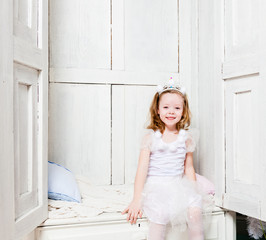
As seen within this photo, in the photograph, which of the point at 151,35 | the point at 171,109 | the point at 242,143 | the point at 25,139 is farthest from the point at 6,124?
the point at 151,35

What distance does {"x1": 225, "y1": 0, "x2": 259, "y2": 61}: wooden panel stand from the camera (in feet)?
5.26

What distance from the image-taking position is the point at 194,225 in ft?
5.35

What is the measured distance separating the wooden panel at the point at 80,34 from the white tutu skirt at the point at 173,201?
36.3 inches

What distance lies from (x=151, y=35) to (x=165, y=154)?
35.2 inches

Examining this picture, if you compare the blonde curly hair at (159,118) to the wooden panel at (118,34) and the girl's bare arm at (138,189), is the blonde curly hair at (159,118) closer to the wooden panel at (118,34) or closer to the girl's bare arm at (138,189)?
the girl's bare arm at (138,189)

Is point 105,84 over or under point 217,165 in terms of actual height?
over

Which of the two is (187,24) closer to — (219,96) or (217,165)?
(219,96)

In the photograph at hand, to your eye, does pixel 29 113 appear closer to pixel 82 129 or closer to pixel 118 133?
pixel 82 129

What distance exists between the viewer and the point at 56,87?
7.30ft

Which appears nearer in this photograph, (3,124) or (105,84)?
(3,124)

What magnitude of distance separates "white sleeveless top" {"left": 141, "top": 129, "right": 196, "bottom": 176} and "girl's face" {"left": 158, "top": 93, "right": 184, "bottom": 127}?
0.08m

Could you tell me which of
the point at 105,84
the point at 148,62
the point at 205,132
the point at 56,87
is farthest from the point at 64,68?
the point at 205,132

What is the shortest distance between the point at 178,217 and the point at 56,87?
1.12m

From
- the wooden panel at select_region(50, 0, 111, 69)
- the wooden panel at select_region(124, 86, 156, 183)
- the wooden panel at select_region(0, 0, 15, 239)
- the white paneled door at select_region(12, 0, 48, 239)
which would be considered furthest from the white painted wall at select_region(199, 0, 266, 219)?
the wooden panel at select_region(0, 0, 15, 239)
